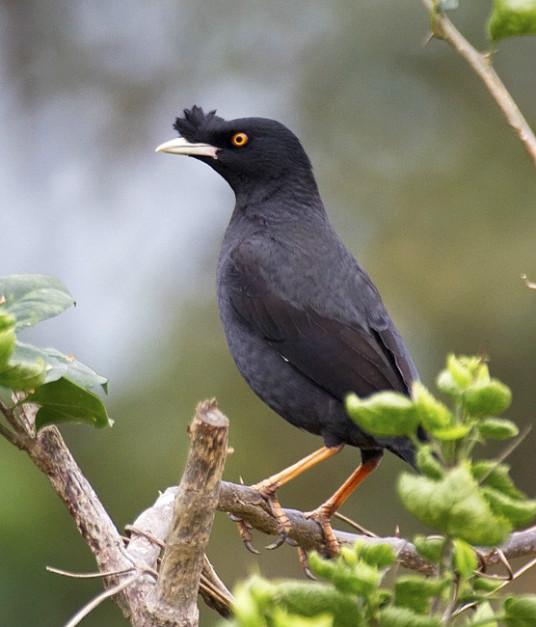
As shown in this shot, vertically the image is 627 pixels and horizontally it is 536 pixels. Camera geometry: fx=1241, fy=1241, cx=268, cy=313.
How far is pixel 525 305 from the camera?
8.52 metres

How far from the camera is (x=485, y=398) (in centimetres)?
159

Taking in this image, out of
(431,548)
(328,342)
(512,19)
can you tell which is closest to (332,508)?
(328,342)

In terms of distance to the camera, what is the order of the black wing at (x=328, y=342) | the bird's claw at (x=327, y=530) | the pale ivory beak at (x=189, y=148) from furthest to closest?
the pale ivory beak at (x=189, y=148)
the black wing at (x=328, y=342)
the bird's claw at (x=327, y=530)

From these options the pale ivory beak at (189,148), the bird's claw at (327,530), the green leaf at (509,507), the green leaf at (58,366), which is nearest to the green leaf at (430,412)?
the green leaf at (509,507)

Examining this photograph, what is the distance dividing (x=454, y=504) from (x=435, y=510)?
27 millimetres

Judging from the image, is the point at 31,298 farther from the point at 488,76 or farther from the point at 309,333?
the point at 309,333

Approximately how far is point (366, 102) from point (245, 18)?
1532mm

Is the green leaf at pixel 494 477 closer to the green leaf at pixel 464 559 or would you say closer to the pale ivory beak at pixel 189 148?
the green leaf at pixel 464 559

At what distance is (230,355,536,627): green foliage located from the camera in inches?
60.2

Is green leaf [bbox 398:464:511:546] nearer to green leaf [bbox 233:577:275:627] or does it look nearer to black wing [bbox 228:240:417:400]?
green leaf [bbox 233:577:275:627]

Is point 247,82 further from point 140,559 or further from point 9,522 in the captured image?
point 140,559

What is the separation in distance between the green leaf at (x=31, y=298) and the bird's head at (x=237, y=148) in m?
2.76

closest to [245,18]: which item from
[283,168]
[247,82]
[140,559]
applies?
[247,82]

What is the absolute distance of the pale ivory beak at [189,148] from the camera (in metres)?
5.39
